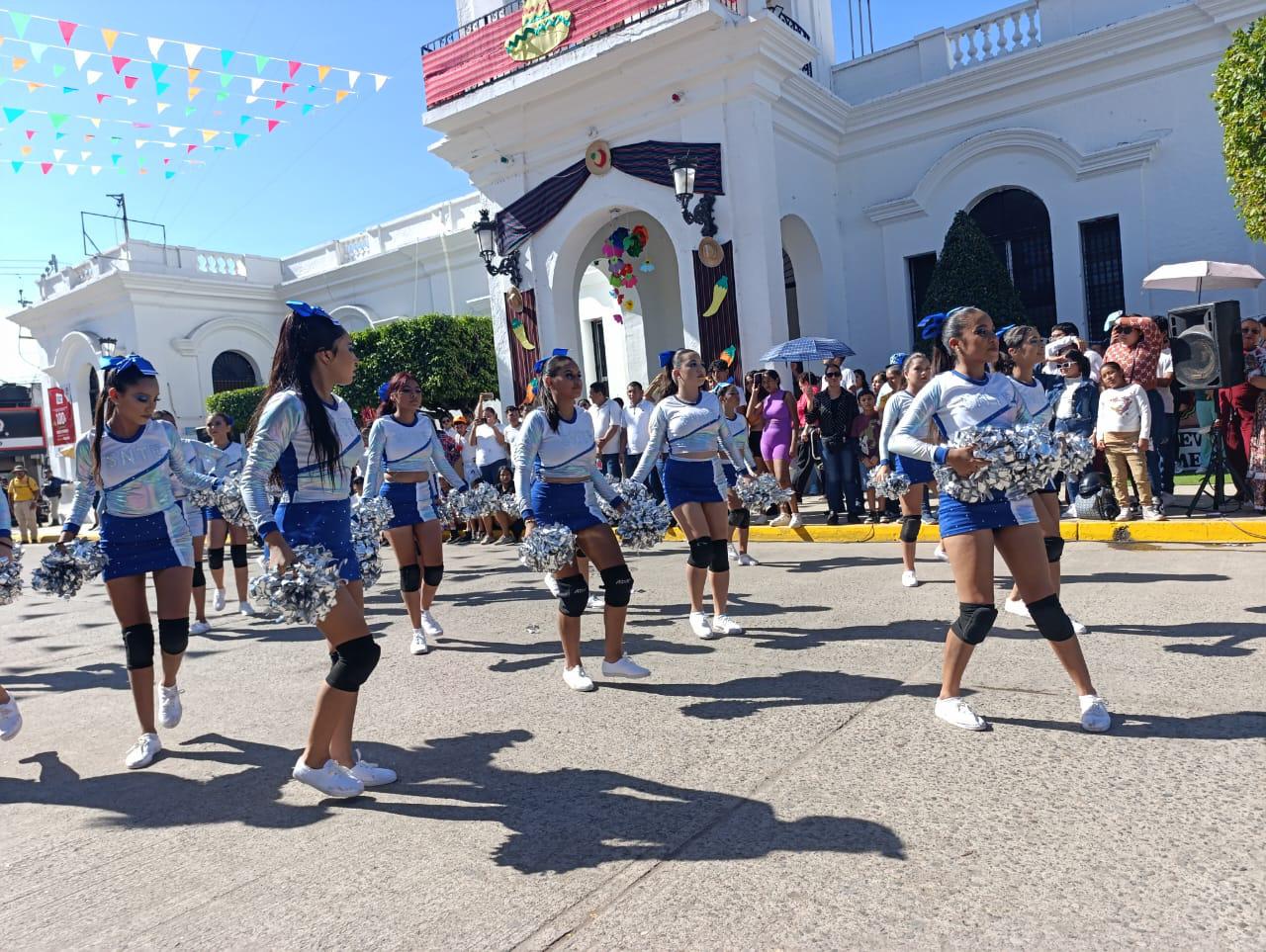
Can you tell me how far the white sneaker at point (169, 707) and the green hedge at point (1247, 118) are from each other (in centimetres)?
1218

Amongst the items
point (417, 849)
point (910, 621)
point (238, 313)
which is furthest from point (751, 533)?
point (238, 313)

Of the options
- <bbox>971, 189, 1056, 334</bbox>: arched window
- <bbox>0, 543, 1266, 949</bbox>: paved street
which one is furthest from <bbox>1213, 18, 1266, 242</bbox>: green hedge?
<bbox>0, 543, 1266, 949</bbox>: paved street

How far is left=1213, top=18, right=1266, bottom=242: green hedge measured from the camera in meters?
10.6

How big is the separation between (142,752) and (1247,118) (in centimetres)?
1269

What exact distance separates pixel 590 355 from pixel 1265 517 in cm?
1487

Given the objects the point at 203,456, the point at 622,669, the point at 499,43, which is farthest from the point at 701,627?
the point at 499,43

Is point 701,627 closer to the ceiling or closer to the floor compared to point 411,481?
closer to the floor

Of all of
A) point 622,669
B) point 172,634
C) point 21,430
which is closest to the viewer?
point 172,634

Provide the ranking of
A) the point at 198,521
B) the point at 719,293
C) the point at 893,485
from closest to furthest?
the point at 893,485 → the point at 198,521 → the point at 719,293

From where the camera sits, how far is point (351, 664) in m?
3.84

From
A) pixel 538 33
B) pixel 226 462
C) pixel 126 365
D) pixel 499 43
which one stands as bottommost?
pixel 226 462

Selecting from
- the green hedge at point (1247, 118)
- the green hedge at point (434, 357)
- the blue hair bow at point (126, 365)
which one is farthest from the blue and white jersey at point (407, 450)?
the green hedge at point (434, 357)

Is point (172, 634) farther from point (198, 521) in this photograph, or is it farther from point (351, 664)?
point (198, 521)

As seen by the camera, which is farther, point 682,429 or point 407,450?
point 407,450
